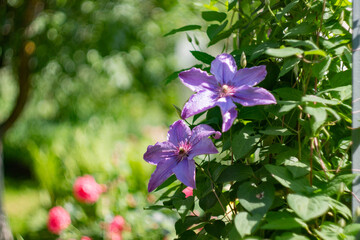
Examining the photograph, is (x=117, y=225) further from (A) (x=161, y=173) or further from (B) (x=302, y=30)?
(B) (x=302, y=30)

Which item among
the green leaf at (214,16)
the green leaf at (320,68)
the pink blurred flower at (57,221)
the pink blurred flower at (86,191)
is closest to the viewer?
the green leaf at (320,68)

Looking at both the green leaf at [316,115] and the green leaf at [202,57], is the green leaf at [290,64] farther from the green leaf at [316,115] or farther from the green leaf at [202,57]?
the green leaf at [202,57]

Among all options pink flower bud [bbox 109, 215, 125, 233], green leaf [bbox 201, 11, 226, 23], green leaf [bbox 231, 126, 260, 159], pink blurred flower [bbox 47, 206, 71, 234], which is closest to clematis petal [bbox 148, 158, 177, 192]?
green leaf [bbox 231, 126, 260, 159]

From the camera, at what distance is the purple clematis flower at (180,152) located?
0.63 meters

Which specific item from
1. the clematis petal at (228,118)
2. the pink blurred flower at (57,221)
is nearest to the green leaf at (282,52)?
the clematis petal at (228,118)

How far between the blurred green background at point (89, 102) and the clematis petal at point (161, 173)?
18 cm

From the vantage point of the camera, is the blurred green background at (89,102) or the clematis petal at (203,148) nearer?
the clematis petal at (203,148)

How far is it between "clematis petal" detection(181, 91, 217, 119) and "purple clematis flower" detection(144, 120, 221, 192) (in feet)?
0.16

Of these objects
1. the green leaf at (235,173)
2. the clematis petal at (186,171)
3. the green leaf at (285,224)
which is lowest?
the green leaf at (235,173)

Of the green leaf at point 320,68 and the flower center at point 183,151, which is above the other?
the green leaf at point 320,68

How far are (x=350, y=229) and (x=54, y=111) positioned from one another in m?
5.86

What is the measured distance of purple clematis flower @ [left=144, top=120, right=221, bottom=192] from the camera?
63cm

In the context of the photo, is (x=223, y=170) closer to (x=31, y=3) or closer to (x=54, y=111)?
(x=31, y=3)

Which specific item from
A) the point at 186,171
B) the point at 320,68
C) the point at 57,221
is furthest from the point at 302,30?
the point at 57,221
